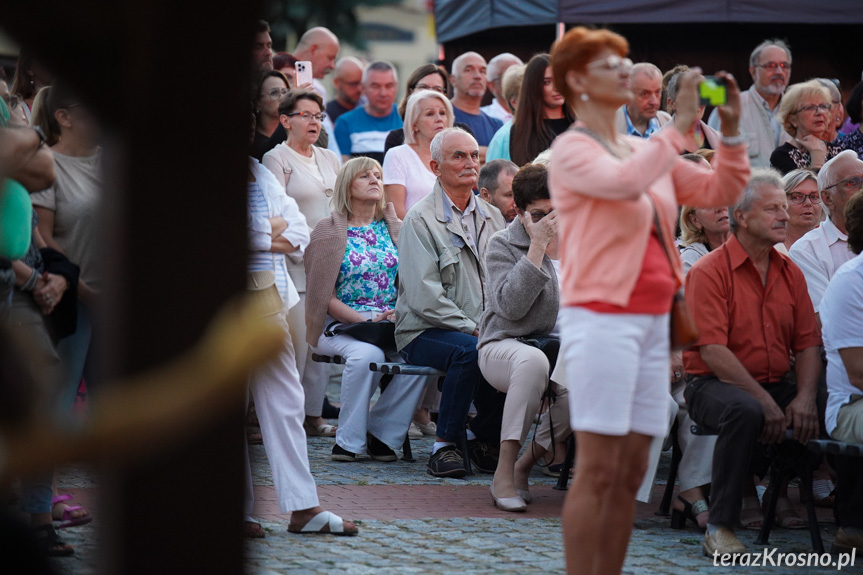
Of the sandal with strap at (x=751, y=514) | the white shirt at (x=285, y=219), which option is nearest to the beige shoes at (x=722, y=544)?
the sandal with strap at (x=751, y=514)

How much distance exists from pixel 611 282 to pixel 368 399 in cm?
396

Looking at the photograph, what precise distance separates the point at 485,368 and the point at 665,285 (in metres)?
2.94

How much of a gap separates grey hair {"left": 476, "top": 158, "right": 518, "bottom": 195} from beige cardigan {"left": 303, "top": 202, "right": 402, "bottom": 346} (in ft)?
2.79

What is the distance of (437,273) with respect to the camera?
7.39 metres

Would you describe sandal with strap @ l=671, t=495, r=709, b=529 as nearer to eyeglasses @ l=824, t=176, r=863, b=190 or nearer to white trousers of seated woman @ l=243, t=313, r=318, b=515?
white trousers of seated woman @ l=243, t=313, r=318, b=515

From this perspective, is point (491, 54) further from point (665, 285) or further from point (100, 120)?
point (100, 120)

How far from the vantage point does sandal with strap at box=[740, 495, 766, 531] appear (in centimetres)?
605

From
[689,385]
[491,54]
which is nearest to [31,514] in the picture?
[689,385]

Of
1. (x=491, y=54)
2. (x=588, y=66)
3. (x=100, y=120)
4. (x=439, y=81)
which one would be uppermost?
(x=491, y=54)

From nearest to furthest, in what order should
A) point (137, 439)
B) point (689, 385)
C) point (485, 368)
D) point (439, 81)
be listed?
point (137, 439), point (689, 385), point (485, 368), point (439, 81)

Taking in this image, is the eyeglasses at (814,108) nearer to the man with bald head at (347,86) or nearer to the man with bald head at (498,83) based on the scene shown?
the man with bald head at (498,83)

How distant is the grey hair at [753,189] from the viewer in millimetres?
5816

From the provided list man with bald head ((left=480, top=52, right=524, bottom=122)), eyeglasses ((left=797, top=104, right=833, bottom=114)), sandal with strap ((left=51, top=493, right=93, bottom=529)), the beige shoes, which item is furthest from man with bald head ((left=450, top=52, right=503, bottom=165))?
sandal with strap ((left=51, top=493, right=93, bottom=529))

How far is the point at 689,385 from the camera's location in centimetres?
588
